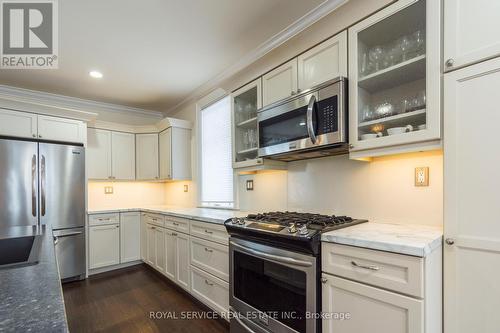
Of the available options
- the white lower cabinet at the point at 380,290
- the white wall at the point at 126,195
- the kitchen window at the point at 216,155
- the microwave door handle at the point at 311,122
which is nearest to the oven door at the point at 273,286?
the white lower cabinet at the point at 380,290

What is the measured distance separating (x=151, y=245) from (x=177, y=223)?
38.2 inches

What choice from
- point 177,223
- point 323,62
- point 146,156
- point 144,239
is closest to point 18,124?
point 146,156

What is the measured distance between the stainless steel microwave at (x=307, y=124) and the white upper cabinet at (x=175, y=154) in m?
1.99

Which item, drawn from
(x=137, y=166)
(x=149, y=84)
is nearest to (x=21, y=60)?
(x=149, y=84)

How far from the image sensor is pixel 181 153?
160 inches

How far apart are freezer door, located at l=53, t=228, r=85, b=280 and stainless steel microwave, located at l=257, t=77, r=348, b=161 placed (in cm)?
275

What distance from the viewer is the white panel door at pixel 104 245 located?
3.60 metres

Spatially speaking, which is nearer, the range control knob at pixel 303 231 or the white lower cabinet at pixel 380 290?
the white lower cabinet at pixel 380 290

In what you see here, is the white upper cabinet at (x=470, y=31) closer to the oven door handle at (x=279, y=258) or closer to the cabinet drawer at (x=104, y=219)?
the oven door handle at (x=279, y=258)

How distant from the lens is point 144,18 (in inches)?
86.6

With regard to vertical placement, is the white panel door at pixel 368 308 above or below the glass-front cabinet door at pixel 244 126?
below

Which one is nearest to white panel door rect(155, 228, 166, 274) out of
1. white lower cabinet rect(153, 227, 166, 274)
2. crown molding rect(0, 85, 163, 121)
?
white lower cabinet rect(153, 227, 166, 274)

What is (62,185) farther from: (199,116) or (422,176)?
(422,176)

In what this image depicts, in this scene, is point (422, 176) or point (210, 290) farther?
point (210, 290)
